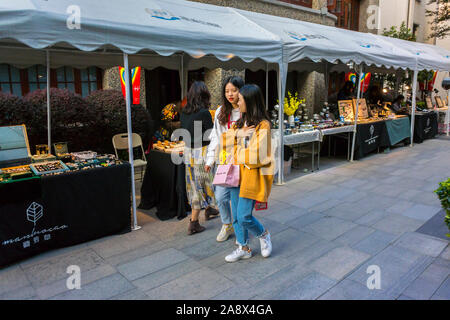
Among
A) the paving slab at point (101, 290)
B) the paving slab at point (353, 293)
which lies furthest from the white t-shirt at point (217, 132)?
the paving slab at point (353, 293)

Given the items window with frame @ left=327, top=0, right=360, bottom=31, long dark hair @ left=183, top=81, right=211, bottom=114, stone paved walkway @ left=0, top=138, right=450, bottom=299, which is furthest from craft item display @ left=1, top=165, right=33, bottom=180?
window with frame @ left=327, top=0, right=360, bottom=31

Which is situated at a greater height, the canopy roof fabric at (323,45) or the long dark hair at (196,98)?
the canopy roof fabric at (323,45)

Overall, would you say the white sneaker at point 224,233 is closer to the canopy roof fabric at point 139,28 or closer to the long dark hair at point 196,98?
the long dark hair at point 196,98

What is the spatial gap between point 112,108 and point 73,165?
399cm

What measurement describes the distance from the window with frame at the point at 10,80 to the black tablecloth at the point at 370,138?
764 cm

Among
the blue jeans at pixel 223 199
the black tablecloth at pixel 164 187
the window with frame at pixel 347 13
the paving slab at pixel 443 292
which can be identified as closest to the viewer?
the paving slab at pixel 443 292

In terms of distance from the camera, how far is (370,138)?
875 centimetres

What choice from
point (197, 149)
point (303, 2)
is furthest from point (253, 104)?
point (303, 2)

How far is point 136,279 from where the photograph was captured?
3297 mm

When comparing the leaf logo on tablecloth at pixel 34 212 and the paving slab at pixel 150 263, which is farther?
the leaf logo on tablecloth at pixel 34 212

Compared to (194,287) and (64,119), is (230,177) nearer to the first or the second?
(194,287)

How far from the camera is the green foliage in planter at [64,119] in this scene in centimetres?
677

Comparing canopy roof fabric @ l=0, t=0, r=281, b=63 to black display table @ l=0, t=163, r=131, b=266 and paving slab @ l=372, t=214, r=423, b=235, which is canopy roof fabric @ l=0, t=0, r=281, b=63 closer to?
black display table @ l=0, t=163, r=131, b=266
